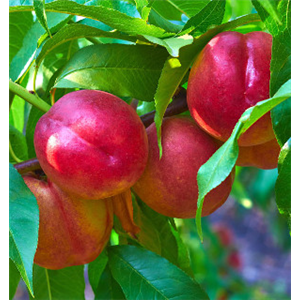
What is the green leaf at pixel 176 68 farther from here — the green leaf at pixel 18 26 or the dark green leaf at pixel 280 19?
the green leaf at pixel 18 26

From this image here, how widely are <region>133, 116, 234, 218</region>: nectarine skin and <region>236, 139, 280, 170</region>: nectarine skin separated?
49mm

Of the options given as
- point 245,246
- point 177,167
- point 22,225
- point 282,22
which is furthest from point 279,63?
point 245,246

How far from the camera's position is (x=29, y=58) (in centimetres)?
70

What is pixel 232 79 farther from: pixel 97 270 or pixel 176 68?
pixel 97 270

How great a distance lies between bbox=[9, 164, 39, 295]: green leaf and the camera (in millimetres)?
509

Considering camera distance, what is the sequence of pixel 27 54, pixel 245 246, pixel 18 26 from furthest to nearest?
pixel 245 246, pixel 18 26, pixel 27 54

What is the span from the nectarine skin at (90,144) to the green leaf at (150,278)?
0.44 feet

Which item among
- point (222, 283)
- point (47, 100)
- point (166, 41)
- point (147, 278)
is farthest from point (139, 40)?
point (222, 283)

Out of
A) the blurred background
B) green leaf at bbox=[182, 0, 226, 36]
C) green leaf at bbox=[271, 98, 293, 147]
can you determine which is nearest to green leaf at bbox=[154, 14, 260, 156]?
green leaf at bbox=[182, 0, 226, 36]

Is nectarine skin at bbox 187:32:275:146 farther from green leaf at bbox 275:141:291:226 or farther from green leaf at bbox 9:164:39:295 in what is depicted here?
green leaf at bbox 9:164:39:295

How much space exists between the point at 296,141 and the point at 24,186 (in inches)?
11.3

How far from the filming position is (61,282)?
2.63 feet

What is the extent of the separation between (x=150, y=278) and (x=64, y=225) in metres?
0.12
